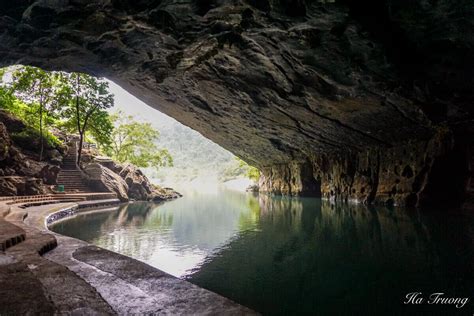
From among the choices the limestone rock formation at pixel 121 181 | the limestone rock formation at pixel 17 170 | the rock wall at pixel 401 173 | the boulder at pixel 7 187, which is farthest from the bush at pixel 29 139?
the rock wall at pixel 401 173

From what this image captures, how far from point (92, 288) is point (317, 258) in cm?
600

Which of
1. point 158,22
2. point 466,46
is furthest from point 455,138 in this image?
point 158,22

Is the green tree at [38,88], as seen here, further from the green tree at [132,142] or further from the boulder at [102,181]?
the green tree at [132,142]

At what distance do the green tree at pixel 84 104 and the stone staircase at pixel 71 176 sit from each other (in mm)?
1320

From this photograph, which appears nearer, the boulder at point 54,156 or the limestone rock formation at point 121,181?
the boulder at point 54,156

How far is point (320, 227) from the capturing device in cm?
1390

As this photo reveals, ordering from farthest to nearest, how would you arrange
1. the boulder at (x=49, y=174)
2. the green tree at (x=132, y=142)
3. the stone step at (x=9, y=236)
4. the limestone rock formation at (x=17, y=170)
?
the green tree at (x=132, y=142), the boulder at (x=49, y=174), the limestone rock formation at (x=17, y=170), the stone step at (x=9, y=236)

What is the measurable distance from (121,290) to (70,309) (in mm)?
1149

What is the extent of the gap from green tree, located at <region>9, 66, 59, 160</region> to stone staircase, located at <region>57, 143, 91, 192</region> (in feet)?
9.29

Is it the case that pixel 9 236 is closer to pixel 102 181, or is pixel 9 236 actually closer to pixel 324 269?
pixel 324 269

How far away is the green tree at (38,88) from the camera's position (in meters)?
25.2

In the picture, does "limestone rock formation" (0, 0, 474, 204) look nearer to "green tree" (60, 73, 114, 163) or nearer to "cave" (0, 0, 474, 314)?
"cave" (0, 0, 474, 314)

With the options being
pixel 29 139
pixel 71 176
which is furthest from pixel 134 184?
pixel 29 139

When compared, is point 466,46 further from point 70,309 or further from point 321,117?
point 70,309
